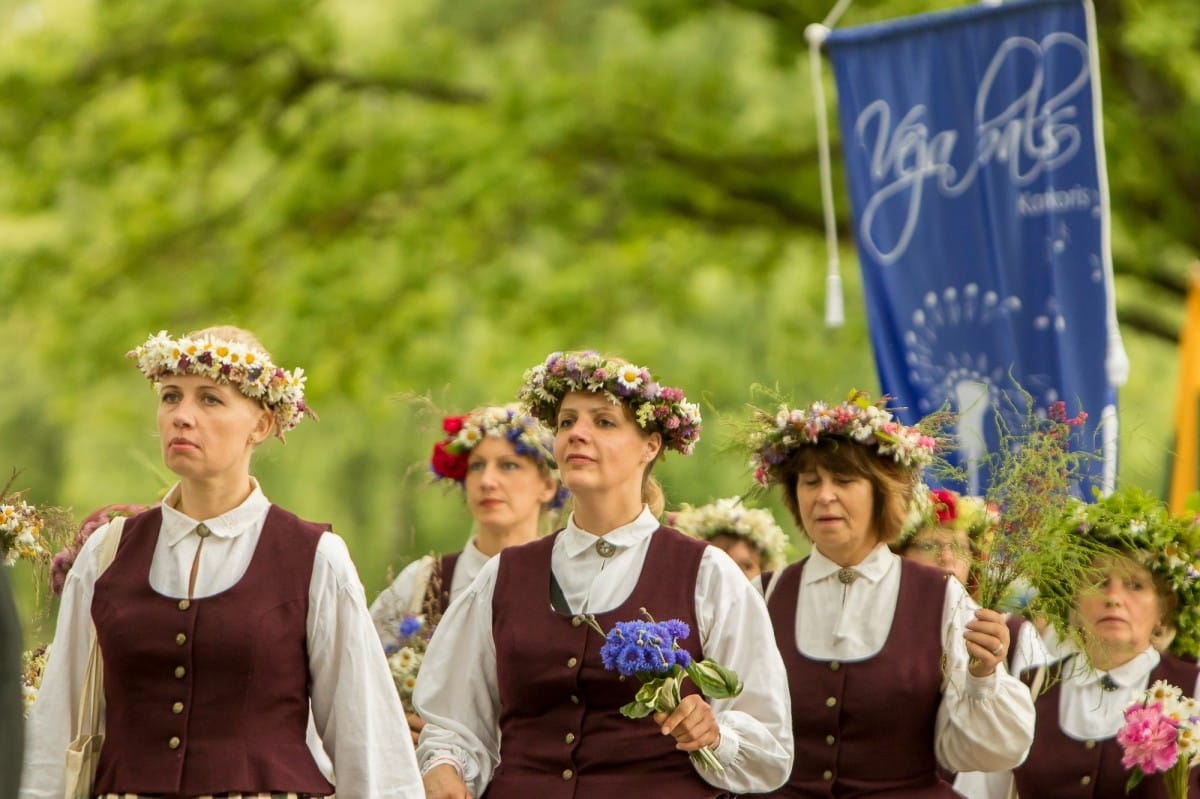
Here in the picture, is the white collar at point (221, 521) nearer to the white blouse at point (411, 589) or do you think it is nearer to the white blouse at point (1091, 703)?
the white blouse at point (411, 589)

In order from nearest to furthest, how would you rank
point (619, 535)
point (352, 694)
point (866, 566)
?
point (352, 694) < point (619, 535) < point (866, 566)

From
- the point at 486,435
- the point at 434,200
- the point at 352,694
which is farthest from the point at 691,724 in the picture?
the point at 434,200

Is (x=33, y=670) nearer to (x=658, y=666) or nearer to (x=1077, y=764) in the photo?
(x=658, y=666)

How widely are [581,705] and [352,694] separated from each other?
626 millimetres

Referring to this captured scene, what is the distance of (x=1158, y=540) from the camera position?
21.0ft

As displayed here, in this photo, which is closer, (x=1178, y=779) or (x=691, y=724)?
(x=691, y=724)

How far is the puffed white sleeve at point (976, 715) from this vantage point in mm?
5488

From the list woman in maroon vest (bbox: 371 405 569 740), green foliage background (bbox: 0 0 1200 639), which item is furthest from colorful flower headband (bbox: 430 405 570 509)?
green foliage background (bbox: 0 0 1200 639)

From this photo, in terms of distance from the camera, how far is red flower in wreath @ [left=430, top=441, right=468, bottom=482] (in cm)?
716

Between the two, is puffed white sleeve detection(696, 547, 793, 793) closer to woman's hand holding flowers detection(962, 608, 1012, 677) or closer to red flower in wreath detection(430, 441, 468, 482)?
woman's hand holding flowers detection(962, 608, 1012, 677)

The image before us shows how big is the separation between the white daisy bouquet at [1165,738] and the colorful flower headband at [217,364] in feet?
9.00

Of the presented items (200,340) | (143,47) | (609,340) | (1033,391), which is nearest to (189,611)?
(200,340)

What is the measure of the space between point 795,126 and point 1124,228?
2380 mm

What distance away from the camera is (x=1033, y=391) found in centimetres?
809
